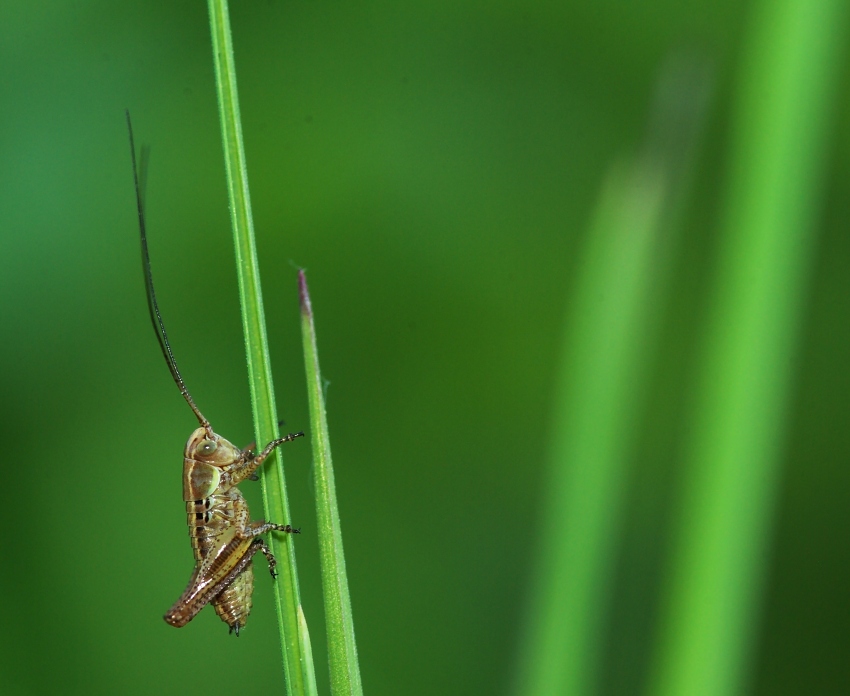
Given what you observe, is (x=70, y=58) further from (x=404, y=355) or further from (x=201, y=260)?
(x=404, y=355)

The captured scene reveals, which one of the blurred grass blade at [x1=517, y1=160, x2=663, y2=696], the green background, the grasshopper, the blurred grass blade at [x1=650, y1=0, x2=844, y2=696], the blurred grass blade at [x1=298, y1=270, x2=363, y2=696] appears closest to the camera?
the blurred grass blade at [x1=298, y1=270, x2=363, y2=696]

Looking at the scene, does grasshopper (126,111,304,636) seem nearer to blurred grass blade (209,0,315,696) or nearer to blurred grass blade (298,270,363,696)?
blurred grass blade (209,0,315,696)

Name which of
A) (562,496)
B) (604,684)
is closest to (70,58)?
(562,496)

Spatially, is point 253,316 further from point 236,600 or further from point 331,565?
point 236,600

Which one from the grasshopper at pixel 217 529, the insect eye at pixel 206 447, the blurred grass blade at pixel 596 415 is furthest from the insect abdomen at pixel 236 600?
the blurred grass blade at pixel 596 415

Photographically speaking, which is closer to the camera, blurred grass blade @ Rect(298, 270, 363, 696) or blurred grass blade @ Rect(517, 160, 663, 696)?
blurred grass blade @ Rect(298, 270, 363, 696)

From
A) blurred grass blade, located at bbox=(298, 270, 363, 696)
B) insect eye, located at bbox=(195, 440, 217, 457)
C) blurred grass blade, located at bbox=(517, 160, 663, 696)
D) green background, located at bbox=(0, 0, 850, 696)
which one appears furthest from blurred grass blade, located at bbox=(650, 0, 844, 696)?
green background, located at bbox=(0, 0, 850, 696)

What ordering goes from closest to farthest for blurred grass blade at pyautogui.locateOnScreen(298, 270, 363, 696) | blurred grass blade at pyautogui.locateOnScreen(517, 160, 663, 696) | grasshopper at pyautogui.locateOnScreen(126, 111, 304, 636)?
1. blurred grass blade at pyautogui.locateOnScreen(298, 270, 363, 696)
2. blurred grass blade at pyautogui.locateOnScreen(517, 160, 663, 696)
3. grasshopper at pyautogui.locateOnScreen(126, 111, 304, 636)
